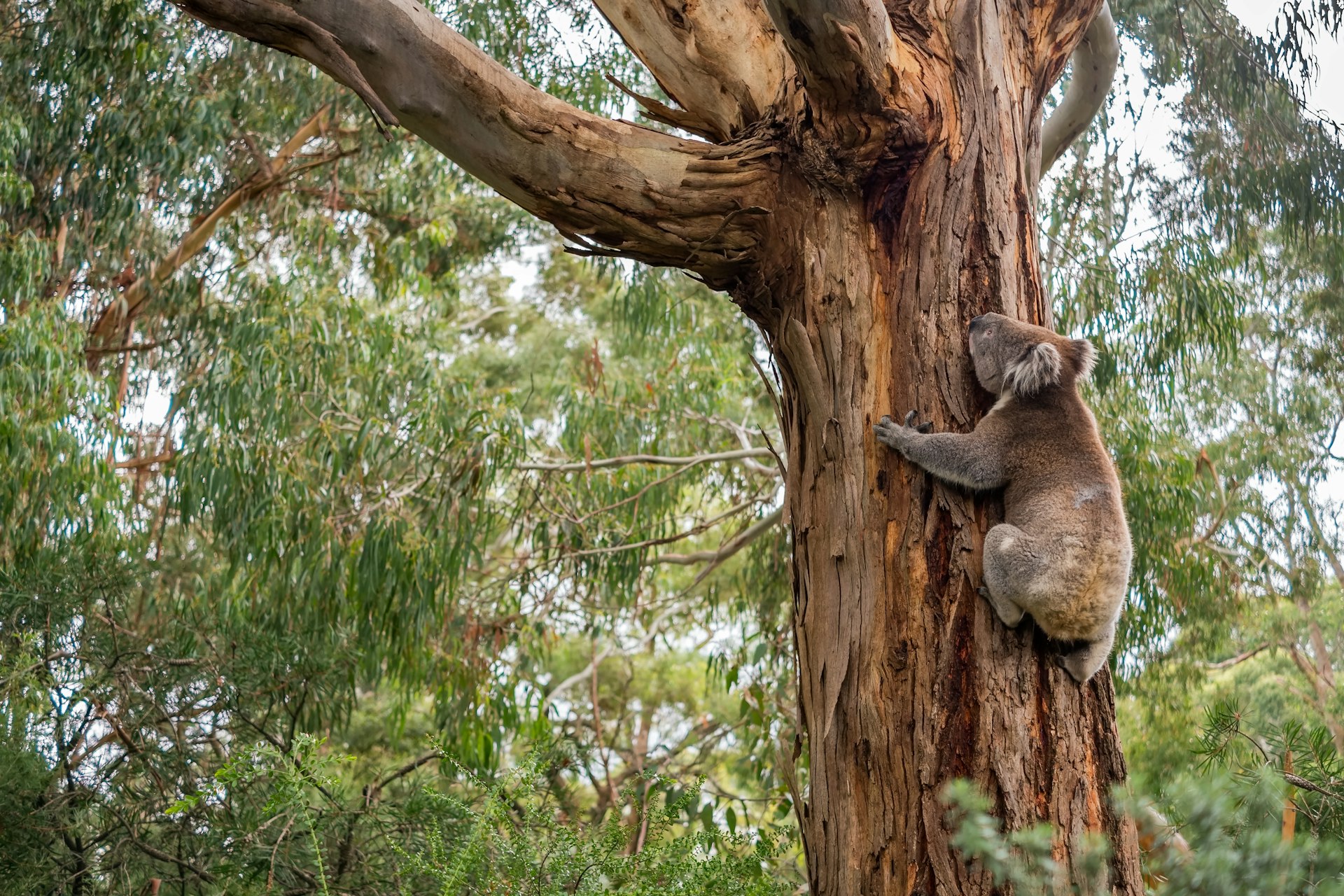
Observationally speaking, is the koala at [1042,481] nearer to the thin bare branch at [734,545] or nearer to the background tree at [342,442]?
the background tree at [342,442]

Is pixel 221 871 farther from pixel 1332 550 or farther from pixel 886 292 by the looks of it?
pixel 1332 550

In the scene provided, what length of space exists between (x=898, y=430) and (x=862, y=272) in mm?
305

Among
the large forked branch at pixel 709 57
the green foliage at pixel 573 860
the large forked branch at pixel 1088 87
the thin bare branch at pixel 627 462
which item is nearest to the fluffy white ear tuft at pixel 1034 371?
A: the large forked branch at pixel 709 57

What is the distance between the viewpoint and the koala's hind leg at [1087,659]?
1816 millimetres

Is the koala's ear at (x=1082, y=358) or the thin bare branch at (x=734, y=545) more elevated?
the thin bare branch at (x=734, y=545)

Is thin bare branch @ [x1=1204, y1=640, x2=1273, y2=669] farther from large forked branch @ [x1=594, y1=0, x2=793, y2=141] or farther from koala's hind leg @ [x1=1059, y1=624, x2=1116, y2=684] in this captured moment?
large forked branch @ [x1=594, y1=0, x2=793, y2=141]

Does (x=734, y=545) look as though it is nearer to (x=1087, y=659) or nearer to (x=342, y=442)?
(x=342, y=442)

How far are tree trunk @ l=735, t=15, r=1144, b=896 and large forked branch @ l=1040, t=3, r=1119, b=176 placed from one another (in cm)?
121

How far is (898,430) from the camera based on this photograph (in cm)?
190

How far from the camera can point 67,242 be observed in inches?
242

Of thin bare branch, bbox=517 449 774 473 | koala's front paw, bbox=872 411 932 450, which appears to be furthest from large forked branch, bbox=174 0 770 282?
thin bare branch, bbox=517 449 774 473

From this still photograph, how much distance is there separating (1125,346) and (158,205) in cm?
542

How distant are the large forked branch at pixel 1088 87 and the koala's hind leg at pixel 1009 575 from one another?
1.88 metres

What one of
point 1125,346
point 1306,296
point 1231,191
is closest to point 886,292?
point 1125,346
